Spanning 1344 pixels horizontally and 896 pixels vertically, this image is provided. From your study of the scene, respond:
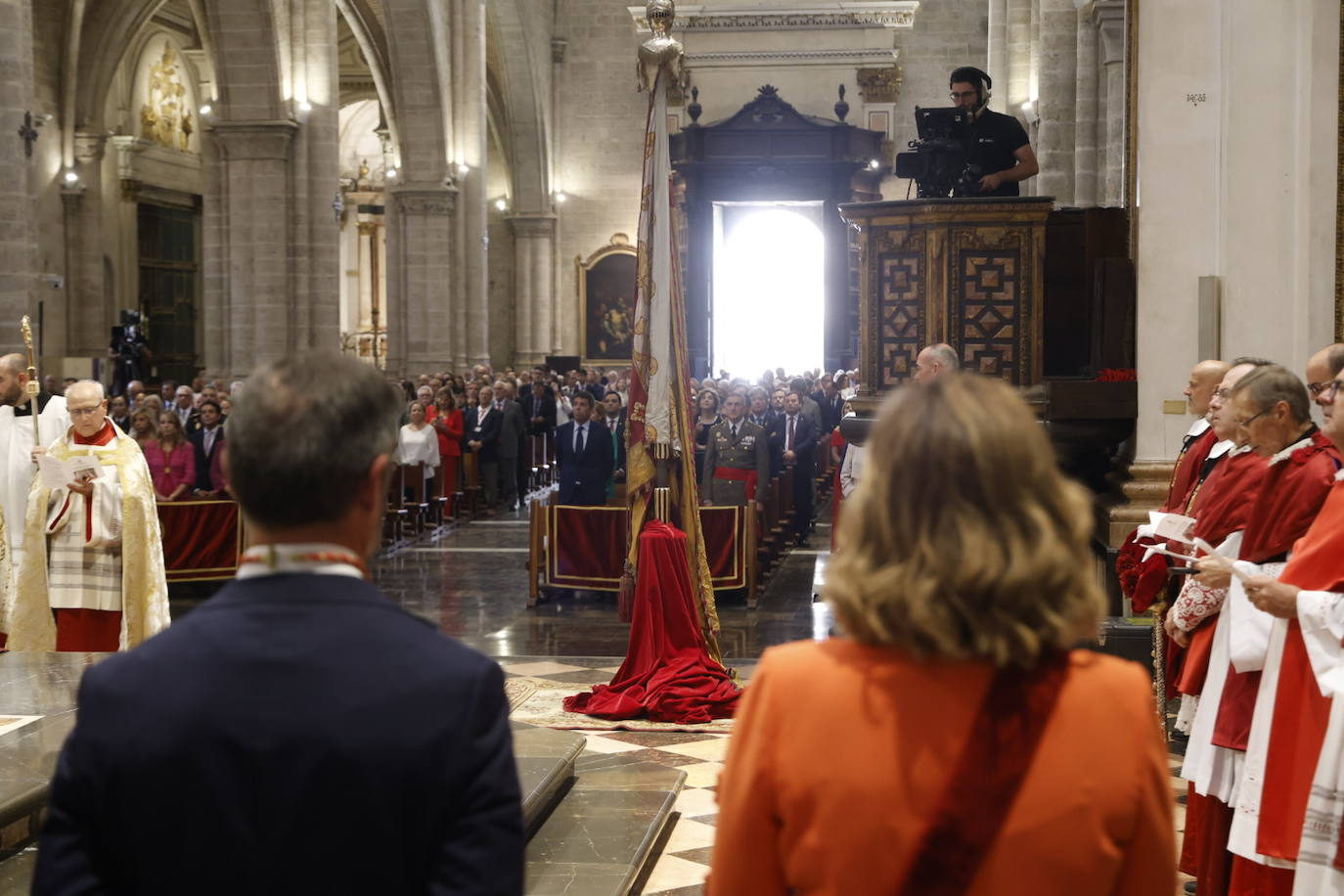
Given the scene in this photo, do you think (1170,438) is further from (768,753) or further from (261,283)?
(261,283)

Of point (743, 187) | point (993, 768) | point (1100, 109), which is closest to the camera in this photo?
point (993, 768)

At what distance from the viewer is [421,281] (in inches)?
951

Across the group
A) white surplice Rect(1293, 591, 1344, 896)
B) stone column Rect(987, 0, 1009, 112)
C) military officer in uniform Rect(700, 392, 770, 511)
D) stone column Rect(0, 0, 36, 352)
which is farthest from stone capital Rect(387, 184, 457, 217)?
white surplice Rect(1293, 591, 1344, 896)

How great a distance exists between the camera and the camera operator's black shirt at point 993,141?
7.96 metres

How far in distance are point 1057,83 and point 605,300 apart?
717 inches

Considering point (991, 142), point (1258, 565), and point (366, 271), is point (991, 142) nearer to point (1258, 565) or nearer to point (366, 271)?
point (1258, 565)

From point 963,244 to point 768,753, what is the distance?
20.9 feet

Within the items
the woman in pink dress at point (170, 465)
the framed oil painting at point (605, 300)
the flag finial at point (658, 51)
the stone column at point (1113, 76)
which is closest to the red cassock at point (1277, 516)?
the flag finial at point (658, 51)

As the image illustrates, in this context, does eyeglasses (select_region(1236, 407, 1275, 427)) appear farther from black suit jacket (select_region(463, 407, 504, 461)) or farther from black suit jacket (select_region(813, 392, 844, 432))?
black suit jacket (select_region(813, 392, 844, 432))

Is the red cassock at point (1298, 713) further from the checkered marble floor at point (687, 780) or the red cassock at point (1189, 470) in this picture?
the red cassock at point (1189, 470)

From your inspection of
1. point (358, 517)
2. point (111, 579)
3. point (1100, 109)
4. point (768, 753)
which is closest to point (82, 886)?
point (358, 517)

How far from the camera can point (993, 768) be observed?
1596mm

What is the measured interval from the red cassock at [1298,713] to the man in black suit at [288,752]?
2395 millimetres

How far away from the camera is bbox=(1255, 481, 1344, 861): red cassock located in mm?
3480
